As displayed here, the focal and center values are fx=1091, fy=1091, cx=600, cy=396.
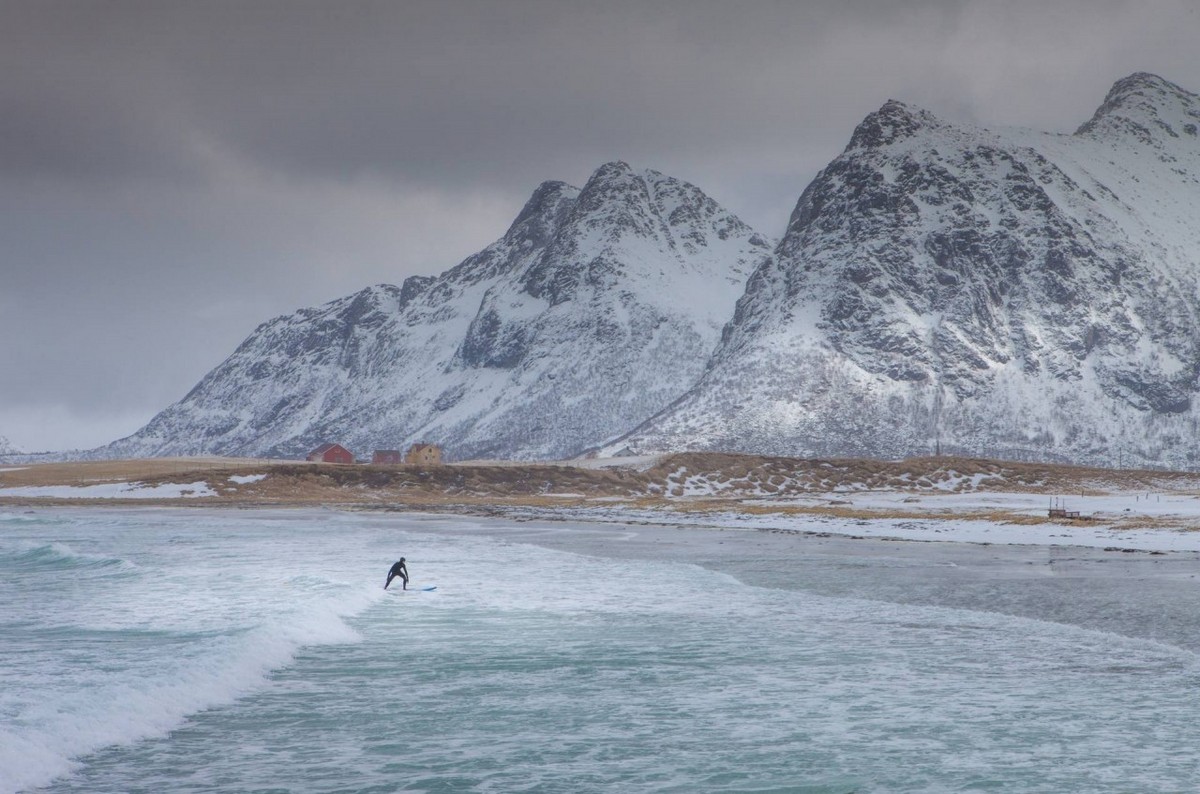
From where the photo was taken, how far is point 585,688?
1633 cm

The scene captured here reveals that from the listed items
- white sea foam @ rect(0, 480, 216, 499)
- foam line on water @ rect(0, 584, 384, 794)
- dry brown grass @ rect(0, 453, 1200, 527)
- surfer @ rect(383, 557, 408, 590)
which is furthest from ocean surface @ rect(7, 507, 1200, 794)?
white sea foam @ rect(0, 480, 216, 499)

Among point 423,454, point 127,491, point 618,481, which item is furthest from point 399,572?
point 423,454

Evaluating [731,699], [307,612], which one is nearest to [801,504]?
[307,612]

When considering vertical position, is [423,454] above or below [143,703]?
above

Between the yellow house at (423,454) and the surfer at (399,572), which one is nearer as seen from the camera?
the surfer at (399,572)

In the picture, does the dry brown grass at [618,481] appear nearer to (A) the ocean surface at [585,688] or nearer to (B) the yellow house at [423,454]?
(B) the yellow house at [423,454]

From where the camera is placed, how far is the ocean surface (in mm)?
11742

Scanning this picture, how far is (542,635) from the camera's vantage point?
71.5 ft

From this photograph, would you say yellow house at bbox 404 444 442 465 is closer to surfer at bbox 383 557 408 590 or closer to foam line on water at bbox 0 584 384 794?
surfer at bbox 383 557 408 590

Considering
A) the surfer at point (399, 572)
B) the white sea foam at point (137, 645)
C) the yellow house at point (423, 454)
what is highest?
the yellow house at point (423, 454)

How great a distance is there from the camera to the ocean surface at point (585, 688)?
38.5ft

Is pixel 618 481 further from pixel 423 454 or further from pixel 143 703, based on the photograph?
pixel 143 703

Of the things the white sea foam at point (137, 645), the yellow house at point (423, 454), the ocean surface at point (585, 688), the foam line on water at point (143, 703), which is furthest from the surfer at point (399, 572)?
the yellow house at point (423, 454)

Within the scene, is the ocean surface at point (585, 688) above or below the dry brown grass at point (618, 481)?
below
